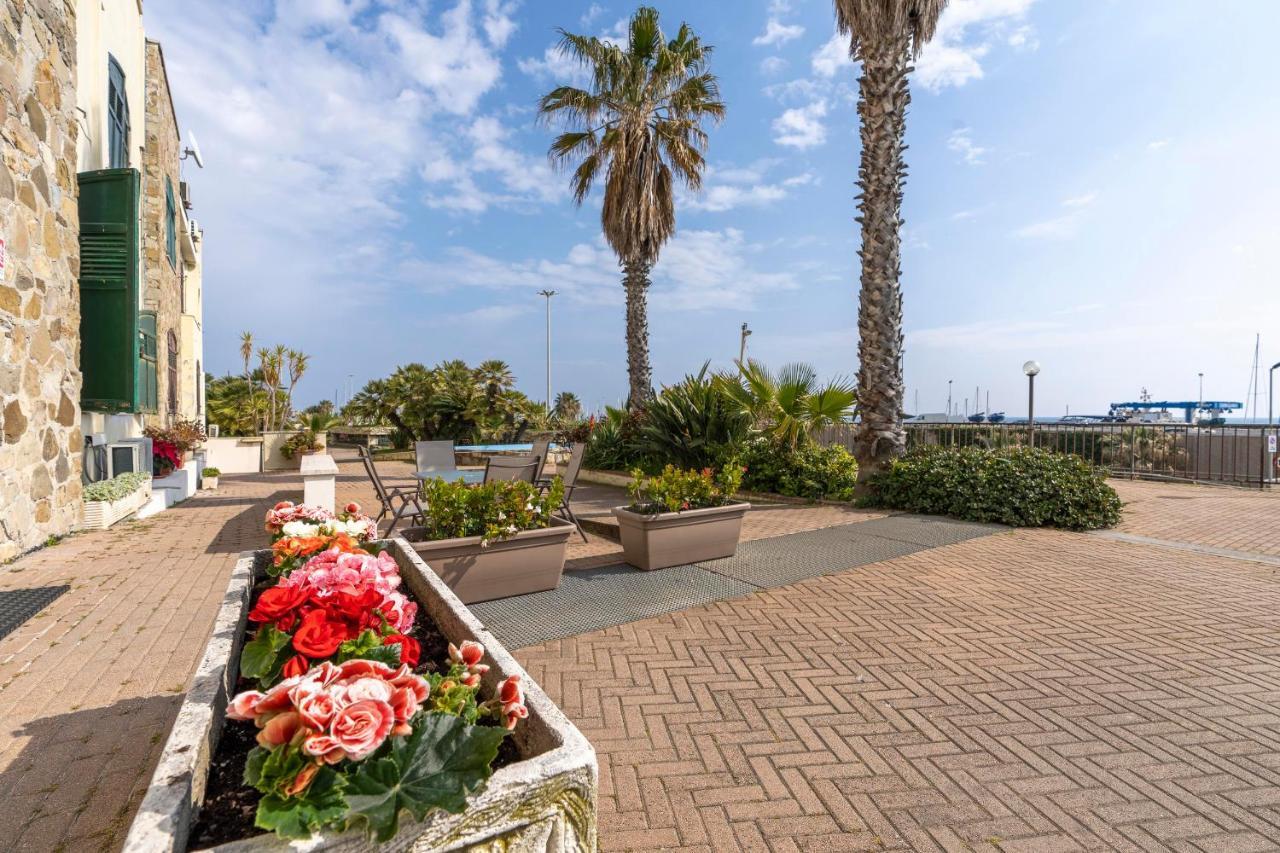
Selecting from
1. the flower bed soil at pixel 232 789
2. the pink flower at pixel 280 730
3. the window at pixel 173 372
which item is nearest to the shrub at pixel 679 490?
the flower bed soil at pixel 232 789

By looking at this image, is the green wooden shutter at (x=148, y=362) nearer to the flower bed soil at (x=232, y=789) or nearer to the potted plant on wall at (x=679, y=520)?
the potted plant on wall at (x=679, y=520)

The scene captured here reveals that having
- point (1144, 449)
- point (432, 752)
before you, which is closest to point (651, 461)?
point (432, 752)

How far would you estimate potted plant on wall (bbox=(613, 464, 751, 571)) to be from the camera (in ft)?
17.5

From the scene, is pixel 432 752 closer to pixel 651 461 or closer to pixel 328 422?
pixel 651 461

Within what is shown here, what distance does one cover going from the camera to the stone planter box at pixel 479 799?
1.15 meters

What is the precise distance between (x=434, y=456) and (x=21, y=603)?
15.7 feet

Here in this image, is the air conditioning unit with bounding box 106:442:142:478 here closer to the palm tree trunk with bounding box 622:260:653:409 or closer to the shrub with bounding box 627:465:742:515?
the shrub with bounding box 627:465:742:515

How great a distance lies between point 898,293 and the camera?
9.23 meters

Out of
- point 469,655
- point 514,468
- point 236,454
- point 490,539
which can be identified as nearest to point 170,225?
point 236,454

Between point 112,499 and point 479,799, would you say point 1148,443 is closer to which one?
point 479,799

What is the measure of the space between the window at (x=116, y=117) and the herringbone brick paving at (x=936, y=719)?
8382 mm

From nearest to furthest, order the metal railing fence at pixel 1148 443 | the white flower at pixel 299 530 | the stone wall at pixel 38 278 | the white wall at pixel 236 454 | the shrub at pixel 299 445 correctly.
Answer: the white flower at pixel 299 530 < the stone wall at pixel 38 278 < the metal railing fence at pixel 1148 443 < the white wall at pixel 236 454 < the shrub at pixel 299 445

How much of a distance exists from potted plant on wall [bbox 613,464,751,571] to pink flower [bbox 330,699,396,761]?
4.07 metres

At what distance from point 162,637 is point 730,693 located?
3.30 meters
